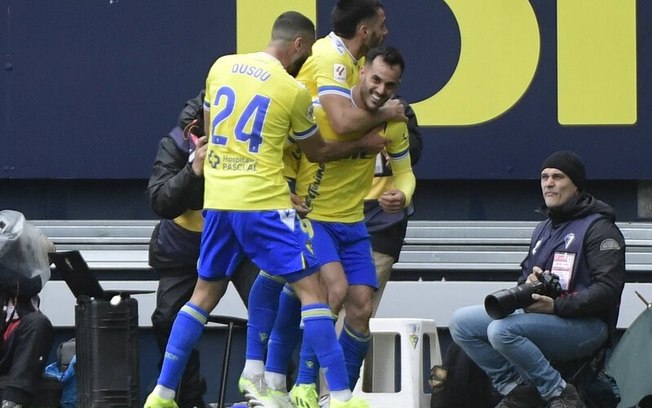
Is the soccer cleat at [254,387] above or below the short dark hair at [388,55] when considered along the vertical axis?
below

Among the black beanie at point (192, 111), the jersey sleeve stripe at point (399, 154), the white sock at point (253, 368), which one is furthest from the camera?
the black beanie at point (192, 111)

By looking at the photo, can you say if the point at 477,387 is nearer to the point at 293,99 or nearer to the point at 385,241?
the point at 385,241

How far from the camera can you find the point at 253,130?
6672mm

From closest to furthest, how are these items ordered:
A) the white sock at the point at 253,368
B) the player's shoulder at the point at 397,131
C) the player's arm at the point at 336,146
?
the player's arm at the point at 336,146, the white sock at the point at 253,368, the player's shoulder at the point at 397,131

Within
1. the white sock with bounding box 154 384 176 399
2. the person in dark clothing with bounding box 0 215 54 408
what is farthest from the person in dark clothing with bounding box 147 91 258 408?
the white sock with bounding box 154 384 176 399

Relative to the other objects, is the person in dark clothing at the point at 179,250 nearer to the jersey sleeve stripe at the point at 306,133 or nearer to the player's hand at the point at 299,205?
the player's hand at the point at 299,205

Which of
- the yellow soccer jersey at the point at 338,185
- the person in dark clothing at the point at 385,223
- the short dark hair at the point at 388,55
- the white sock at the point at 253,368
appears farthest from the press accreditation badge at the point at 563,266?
the white sock at the point at 253,368

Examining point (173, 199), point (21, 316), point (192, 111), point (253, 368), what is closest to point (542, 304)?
point (253, 368)

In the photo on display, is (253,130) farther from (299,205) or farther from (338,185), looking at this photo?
(338,185)

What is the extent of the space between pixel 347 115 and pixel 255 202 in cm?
64

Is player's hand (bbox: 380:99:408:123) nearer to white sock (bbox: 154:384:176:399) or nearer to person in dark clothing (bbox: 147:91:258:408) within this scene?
person in dark clothing (bbox: 147:91:258:408)

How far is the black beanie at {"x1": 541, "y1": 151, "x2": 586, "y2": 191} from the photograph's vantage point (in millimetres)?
7621

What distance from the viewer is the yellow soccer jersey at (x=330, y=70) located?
7059 mm

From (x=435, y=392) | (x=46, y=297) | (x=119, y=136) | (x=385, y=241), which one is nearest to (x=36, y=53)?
(x=119, y=136)
